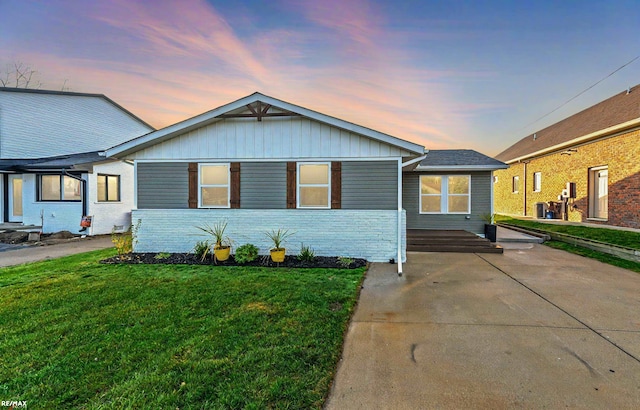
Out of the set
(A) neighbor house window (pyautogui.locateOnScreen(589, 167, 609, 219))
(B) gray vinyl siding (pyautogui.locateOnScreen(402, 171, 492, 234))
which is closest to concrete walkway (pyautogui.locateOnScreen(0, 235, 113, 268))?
(B) gray vinyl siding (pyautogui.locateOnScreen(402, 171, 492, 234))

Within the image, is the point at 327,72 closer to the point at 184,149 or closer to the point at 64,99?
the point at 184,149

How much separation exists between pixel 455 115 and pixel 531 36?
3.91 metres

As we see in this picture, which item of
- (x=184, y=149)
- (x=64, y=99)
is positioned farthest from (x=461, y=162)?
(x=64, y=99)

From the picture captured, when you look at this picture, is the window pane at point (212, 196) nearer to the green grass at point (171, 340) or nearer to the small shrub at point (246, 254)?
the small shrub at point (246, 254)

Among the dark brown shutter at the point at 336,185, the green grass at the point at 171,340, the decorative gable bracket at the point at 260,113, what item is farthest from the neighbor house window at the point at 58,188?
the dark brown shutter at the point at 336,185

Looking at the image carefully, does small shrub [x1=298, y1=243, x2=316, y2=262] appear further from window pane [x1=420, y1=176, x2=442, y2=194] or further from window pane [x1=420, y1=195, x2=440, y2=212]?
window pane [x1=420, y1=176, x2=442, y2=194]

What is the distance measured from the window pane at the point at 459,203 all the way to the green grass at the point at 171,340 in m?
7.18

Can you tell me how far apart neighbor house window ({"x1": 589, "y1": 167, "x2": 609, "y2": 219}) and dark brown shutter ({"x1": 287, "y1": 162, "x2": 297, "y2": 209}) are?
13.9 m

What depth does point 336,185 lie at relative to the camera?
7.46 m

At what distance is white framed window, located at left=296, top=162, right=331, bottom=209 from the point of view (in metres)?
7.64

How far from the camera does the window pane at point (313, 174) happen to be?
302 inches

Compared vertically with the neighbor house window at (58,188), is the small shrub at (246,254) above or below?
below

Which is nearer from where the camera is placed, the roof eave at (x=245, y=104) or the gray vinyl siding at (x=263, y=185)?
the roof eave at (x=245, y=104)

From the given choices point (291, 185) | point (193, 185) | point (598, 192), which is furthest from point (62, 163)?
point (598, 192)
